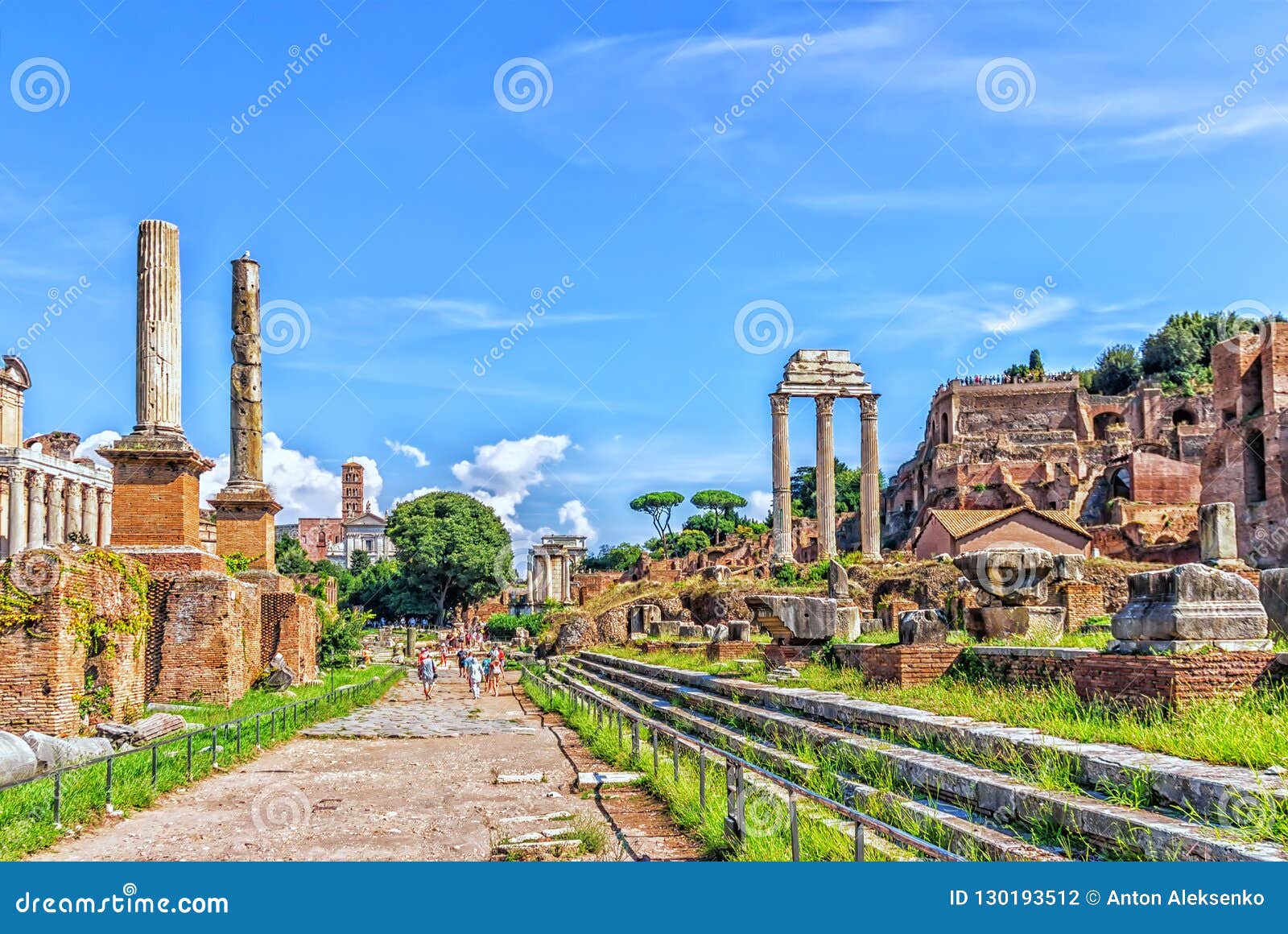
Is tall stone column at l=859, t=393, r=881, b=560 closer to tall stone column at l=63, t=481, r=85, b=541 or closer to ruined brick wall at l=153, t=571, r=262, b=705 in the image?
ruined brick wall at l=153, t=571, r=262, b=705

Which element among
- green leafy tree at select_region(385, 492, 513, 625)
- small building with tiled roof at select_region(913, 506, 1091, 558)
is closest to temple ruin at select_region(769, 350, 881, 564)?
small building with tiled roof at select_region(913, 506, 1091, 558)

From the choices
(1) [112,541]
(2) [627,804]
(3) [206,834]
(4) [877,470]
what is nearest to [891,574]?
(4) [877,470]

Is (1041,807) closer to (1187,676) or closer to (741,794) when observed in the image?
(741,794)

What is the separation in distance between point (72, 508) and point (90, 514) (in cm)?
339

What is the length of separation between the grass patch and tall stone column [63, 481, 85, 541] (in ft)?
193

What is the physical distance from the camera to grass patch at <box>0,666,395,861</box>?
7.67 meters

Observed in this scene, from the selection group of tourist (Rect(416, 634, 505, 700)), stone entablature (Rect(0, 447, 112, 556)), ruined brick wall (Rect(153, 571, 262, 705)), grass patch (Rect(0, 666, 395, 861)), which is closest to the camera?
grass patch (Rect(0, 666, 395, 861))

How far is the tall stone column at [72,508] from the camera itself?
224 ft

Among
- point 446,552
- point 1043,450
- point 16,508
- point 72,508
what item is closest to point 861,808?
point 446,552

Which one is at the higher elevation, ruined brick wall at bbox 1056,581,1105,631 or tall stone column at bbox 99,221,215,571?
tall stone column at bbox 99,221,215,571

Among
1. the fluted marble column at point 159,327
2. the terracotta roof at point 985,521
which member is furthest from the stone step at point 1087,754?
the terracotta roof at point 985,521

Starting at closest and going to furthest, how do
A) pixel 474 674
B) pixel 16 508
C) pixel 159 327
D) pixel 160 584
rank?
pixel 160 584
pixel 159 327
pixel 474 674
pixel 16 508

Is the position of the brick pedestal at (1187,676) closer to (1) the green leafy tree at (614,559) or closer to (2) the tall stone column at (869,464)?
(2) the tall stone column at (869,464)

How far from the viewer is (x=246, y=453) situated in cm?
2323
